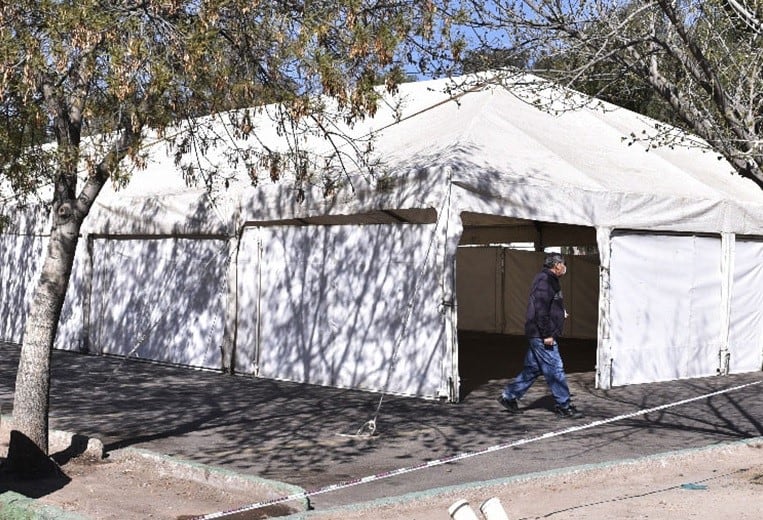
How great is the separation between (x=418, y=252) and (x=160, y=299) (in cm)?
521

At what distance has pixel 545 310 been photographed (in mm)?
10742

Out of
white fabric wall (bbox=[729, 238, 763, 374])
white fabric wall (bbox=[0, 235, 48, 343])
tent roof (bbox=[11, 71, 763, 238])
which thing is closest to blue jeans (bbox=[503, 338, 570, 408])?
tent roof (bbox=[11, 71, 763, 238])

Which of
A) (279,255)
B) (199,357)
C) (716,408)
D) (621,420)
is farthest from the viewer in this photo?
(199,357)

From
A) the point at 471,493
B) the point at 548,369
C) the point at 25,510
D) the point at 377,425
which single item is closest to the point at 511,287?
the point at 548,369

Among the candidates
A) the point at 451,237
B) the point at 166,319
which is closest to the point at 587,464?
the point at 451,237

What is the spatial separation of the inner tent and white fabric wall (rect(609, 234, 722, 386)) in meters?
2.35

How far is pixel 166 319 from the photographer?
1530 cm

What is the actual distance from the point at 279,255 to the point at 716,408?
552cm

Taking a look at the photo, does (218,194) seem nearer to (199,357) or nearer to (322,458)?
(199,357)

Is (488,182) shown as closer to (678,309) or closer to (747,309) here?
(678,309)

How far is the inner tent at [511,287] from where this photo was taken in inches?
721

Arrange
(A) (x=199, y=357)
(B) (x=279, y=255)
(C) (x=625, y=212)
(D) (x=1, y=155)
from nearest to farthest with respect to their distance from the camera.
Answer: (D) (x=1, y=155)
(C) (x=625, y=212)
(B) (x=279, y=255)
(A) (x=199, y=357)

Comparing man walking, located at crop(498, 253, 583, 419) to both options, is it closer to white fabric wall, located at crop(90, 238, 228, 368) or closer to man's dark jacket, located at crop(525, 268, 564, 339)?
man's dark jacket, located at crop(525, 268, 564, 339)

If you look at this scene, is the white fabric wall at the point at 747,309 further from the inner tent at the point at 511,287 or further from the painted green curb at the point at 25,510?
the painted green curb at the point at 25,510
